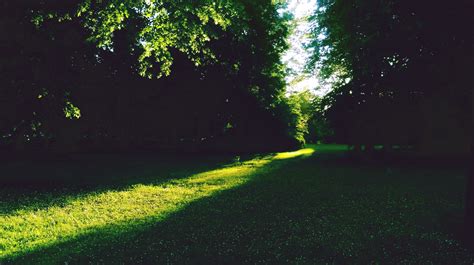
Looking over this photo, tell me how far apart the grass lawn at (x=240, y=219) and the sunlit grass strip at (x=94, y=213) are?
4 centimetres

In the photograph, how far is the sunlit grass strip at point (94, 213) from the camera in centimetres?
813

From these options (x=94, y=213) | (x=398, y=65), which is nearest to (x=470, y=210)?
(x=94, y=213)

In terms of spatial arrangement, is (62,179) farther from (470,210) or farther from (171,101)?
(470,210)

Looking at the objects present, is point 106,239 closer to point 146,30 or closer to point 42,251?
point 42,251

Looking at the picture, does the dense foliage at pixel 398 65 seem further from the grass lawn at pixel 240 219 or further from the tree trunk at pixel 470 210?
the tree trunk at pixel 470 210

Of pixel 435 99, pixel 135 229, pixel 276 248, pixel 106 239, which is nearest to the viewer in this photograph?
pixel 276 248

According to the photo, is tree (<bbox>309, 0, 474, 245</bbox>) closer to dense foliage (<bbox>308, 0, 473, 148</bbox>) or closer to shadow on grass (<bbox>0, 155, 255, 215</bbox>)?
dense foliage (<bbox>308, 0, 473, 148</bbox>)

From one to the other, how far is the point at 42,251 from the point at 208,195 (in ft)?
21.4

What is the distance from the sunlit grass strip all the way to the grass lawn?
0.12 feet

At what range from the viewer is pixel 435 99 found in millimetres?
20453

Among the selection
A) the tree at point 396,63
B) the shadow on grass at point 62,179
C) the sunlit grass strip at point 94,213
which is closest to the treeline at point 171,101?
the shadow on grass at point 62,179

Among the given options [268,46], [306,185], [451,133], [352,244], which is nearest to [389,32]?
[451,133]

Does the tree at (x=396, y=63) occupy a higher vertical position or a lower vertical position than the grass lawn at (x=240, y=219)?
higher

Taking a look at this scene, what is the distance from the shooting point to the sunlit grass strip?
8133mm
